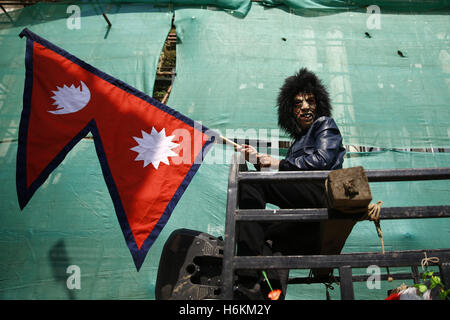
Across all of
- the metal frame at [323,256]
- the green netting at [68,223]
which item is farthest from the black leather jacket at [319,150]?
the green netting at [68,223]

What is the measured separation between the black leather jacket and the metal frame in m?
0.41

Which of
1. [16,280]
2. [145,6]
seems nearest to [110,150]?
[16,280]

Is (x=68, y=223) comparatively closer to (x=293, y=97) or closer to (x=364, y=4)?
(x=293, y=97)

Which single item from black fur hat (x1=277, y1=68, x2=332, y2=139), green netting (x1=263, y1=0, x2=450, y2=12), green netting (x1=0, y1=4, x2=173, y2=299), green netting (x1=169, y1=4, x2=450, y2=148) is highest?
green netting (x1=263, y1=0, x2=450, y2=12)

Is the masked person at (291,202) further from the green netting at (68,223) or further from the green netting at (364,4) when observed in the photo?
the green netting at (364,4)

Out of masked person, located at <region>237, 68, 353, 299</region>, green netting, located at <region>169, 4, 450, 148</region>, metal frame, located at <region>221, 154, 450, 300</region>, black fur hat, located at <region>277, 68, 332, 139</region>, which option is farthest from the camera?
green netting, located at <region>169, 4, 450, 148</region>

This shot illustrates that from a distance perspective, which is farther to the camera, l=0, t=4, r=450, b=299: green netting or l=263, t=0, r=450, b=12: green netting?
l=263, t=0, r=450, b=12: green netting

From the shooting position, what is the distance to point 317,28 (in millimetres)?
5777

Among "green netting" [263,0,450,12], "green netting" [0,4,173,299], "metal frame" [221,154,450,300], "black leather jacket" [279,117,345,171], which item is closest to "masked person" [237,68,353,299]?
"black leather jacket" [279,117,345,171]

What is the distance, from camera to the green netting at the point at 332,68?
4.88 meters

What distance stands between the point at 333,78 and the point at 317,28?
1.33 meters

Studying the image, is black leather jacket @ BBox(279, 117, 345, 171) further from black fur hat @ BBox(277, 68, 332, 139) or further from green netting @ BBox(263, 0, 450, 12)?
green netting @ BBox(263, 0, 450, 12)

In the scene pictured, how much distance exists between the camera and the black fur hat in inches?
130
